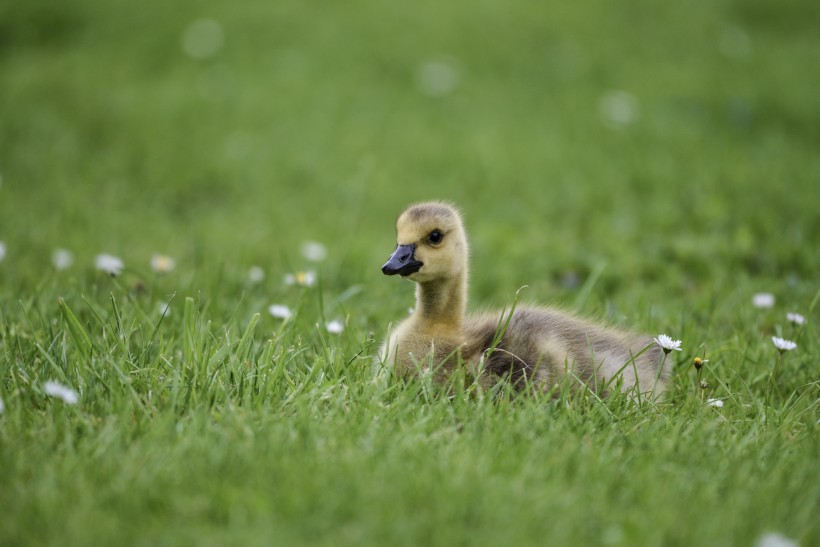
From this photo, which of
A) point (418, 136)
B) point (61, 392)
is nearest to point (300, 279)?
point (61, 392)

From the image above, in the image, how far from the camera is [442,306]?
3.28 metres

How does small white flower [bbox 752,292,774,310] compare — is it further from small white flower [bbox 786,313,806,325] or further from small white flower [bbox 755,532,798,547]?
small white flower [bbox 755,532,798,547]

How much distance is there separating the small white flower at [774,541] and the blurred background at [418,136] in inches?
97.7

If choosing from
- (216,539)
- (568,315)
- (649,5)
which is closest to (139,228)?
(568,315)

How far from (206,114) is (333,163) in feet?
5.22

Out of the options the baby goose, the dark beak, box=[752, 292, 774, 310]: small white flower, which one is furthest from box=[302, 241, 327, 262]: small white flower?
box=[752, 292, 774, 310]: small white flower

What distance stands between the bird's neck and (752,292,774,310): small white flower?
1813 mm

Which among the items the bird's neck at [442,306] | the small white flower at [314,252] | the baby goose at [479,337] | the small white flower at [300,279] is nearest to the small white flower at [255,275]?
the small white flower at [300,279]

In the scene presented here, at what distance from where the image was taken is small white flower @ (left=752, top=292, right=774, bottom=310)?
4197 millimetres

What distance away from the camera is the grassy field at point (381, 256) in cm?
228

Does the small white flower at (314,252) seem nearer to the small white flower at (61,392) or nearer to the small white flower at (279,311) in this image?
the small white flower at (279,311)

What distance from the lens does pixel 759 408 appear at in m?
3.04

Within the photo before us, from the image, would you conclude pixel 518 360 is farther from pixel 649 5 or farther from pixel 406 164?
pixel 649 5

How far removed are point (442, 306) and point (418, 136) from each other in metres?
4.67
